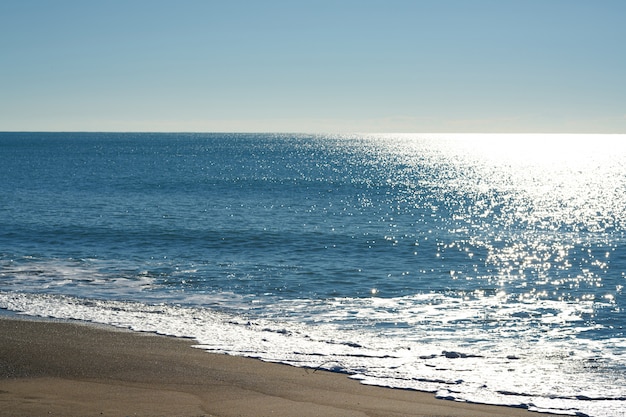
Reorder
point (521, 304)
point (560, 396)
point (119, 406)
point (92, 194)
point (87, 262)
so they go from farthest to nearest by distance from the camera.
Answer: point (92, 194)
point (87, 262)
point (521, 304)
point (560, 396)
point (119, 406)

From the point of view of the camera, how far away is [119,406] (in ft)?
40.8

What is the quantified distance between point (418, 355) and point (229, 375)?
5.09 meters

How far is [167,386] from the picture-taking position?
1400 cm

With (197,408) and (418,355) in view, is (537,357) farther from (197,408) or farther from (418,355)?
(197,408)

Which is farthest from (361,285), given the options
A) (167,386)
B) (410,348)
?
(167,386)

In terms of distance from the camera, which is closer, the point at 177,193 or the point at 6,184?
the point at 177,193

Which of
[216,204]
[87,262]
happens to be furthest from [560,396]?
[216,204]

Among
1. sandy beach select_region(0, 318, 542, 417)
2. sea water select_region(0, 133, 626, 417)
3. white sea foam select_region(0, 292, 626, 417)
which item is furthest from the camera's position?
sea water select_region(0, 133, 626, 417)

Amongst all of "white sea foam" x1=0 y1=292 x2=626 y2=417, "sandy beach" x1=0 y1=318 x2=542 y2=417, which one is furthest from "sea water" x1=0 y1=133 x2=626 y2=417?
"sandy beach" x1=0 y1=318 x2=542 y2=417

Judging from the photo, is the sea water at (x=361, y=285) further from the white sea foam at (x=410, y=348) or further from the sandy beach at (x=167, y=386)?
the sandy beach at (x=167, y=386)

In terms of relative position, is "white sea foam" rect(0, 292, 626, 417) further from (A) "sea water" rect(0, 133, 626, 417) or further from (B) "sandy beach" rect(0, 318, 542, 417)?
(B) "sandy beach" rect(0, 318, 542, 417)

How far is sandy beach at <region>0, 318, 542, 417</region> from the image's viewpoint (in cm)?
1243

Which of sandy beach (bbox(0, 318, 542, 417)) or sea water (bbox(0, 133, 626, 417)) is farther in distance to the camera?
sea water (bbox(0, 133, 626, 417))

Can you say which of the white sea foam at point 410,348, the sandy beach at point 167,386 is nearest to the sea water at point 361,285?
the white sea foam at point 410,348
